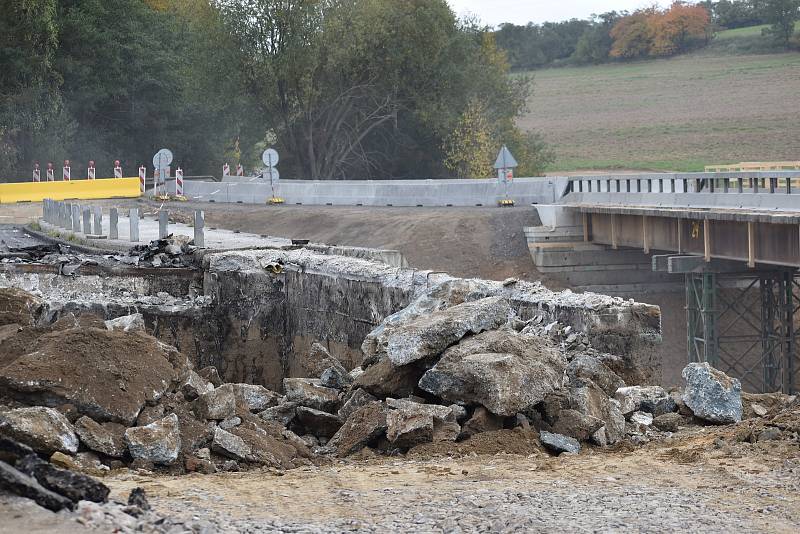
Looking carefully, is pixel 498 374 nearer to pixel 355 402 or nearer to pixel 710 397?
pixel 355 402

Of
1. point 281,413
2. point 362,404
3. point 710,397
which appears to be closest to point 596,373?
point 710,397

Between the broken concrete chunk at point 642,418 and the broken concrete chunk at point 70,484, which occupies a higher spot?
the broken concrete chunk at point 70,484

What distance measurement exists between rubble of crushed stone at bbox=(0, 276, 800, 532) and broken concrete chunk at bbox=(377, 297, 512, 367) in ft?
0.04

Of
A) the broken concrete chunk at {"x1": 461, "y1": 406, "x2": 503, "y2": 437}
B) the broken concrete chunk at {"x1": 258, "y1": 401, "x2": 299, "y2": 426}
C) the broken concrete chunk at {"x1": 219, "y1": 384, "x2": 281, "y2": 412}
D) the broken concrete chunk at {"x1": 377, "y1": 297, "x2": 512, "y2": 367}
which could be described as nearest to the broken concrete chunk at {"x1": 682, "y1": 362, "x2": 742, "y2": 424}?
the broken concrete chunk at {"x1": 377, "y1": 297, "x2": 512, "y2": 367}

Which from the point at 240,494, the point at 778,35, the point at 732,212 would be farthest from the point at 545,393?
the point at 778,35

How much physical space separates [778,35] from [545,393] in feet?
336

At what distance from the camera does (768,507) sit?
25.5 feet

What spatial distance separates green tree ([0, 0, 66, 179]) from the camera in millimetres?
52281

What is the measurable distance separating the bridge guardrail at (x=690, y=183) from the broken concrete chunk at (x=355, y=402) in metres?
19.1

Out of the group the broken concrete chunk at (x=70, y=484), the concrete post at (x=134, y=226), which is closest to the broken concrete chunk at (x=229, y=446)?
the broken concrete chunk at (x=70, y=484)

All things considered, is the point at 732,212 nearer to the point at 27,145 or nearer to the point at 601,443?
the point at 601,443

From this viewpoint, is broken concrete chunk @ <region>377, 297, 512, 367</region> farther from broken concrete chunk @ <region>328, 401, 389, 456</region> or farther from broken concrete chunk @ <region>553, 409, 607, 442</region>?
broken concrete chunk @ <region>553, 409, 607, 442</region>

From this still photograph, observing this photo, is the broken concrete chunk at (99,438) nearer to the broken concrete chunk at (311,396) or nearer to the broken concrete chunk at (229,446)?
the broken concrete chunk at (229,446)

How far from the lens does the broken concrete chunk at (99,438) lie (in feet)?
30.3
